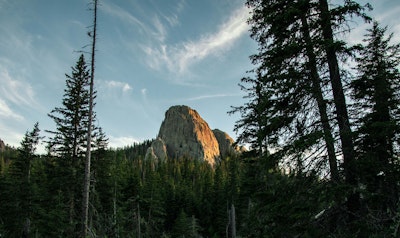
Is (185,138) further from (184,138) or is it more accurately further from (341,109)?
(341,109)

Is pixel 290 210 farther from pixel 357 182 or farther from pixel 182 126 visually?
pixel 182 126

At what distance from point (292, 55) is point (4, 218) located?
31.9 metres

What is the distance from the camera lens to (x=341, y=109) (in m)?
7.25

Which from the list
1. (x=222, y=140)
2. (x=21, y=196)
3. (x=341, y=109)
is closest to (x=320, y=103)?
(x=341, y=109)

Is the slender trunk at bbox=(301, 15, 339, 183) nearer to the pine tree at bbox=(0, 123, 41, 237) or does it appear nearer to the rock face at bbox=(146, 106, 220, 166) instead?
the pine tree at bbox=(0, 123, 41, 237)

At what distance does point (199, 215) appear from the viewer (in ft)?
154

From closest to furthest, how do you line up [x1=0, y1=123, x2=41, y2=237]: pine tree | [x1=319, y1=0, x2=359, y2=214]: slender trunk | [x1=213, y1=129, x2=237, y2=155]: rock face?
[x1=319, y1=0, x2=359, y2=214]: slender trunk, [x1=0, y1=123, x2=41, y2=237]: pine tree, [x1=213, y1=129, x2=237, y2=155]: rock face

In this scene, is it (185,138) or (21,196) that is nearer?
(21,196)

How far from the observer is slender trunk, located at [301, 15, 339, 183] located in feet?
22.2

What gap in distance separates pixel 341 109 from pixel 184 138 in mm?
106297

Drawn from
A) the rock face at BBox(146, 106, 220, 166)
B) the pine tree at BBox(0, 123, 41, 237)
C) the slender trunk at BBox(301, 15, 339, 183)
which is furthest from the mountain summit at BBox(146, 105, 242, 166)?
the slender trunk at BBox(301, 15, 339, 183)

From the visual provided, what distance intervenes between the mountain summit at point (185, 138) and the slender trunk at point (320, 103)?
9757 cm

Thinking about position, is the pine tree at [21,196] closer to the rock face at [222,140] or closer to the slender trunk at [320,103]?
the slender trunk at [320,103]

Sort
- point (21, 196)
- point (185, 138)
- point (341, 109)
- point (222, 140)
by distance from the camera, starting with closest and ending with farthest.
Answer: point (341, 109), point (21, 196), point (185, 138), point (222, 140)
